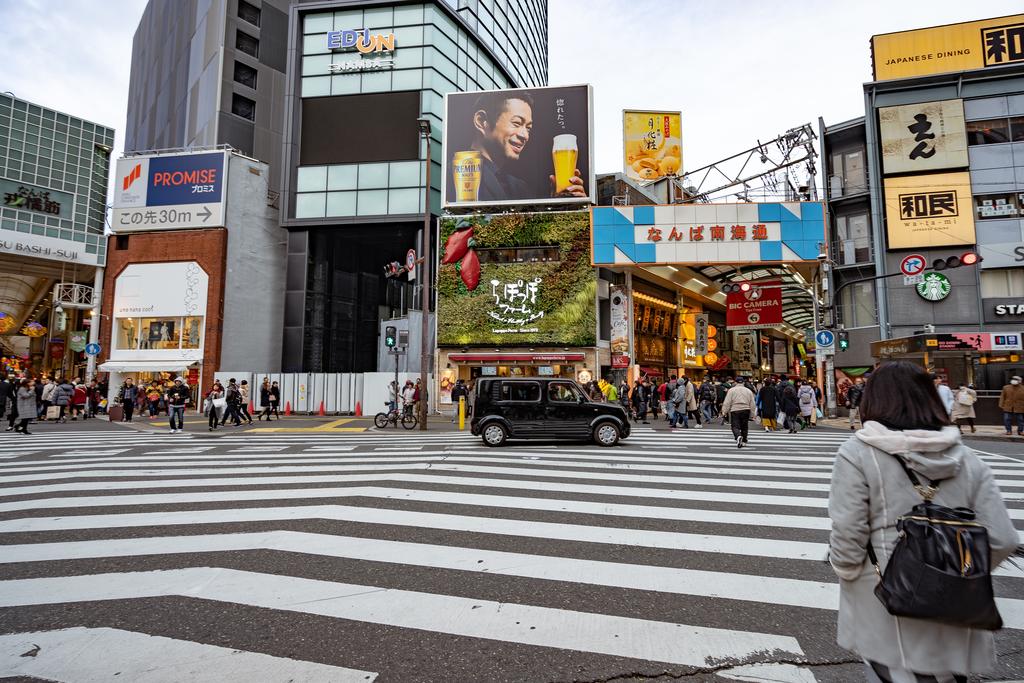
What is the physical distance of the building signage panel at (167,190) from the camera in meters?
31.5

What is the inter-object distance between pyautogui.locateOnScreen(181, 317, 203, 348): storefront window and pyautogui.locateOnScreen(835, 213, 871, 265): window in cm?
3495

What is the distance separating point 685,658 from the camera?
3250 millimetres

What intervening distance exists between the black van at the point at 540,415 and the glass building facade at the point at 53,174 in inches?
1321

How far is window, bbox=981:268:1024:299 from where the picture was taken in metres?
26.0

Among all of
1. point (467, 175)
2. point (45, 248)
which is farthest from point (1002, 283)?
point (45, 248)

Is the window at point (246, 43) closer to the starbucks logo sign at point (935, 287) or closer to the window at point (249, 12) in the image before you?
the window at point (249, 12)

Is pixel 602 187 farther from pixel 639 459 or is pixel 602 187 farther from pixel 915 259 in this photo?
pixel 639 459

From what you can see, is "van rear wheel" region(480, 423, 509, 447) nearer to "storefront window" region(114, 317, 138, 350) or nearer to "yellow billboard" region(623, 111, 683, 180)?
"storefront window" region(114, 317, 138, 350)

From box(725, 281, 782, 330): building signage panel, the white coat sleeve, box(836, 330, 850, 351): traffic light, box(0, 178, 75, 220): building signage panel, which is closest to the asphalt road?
the white coat sleeve

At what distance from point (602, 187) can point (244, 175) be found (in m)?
21.2

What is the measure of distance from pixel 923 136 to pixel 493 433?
91.5 feet

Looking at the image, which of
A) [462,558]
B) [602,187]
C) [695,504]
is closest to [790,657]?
[462,558]

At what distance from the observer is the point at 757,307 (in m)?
27.9

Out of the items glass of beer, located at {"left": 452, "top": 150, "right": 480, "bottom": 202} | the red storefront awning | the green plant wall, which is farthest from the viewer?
glass of beer, located at {"left": 452, "top": 150, "right": 480, "bottom": 202}
